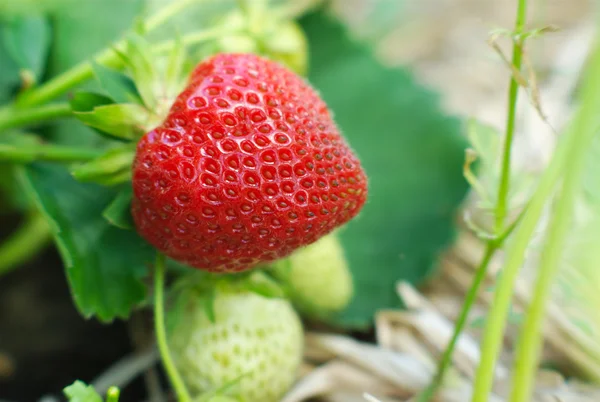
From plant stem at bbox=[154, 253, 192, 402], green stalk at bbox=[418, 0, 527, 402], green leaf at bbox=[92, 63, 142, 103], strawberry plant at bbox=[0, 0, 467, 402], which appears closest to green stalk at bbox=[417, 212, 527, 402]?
green stalk at bbox=[418, 0, 527, 402]

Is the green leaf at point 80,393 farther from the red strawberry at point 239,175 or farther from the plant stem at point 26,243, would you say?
the plant stem at point 26,243

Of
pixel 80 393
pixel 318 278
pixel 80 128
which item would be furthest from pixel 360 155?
pixel 80 393

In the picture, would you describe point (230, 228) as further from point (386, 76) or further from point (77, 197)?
point (386, 76)

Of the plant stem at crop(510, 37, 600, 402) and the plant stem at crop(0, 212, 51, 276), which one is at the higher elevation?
the plant stem at crop(510, 37, 600, 402)

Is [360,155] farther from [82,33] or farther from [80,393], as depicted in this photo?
[80,393]

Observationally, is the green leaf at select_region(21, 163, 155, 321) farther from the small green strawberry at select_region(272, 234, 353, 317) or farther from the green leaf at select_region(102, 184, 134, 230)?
the small green strawberry at select_region(272, 234, 353, 317)
